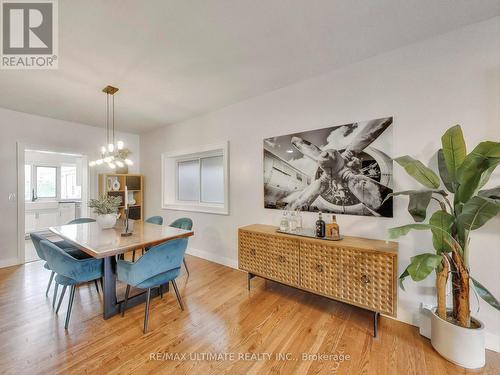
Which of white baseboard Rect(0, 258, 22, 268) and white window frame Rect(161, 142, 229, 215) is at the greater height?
white window frame Rect(161, 142, 229, 215)

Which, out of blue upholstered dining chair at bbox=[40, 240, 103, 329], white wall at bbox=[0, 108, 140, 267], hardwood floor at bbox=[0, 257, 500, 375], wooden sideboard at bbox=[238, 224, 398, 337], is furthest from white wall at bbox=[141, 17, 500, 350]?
white wall at bbox=[0, 108, 140, 267]

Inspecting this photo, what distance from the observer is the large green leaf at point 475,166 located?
1288 mm

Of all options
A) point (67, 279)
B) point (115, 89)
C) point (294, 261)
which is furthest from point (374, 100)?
point (67, 279)

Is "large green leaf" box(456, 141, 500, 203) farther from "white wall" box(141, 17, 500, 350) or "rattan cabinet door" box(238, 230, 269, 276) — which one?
"rattan cabinet door" box(238, 230, 269, 276)

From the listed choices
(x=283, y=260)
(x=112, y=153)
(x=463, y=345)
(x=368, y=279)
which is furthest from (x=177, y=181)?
(x=463, y=345)

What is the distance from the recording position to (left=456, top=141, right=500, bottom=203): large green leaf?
129 centimetres

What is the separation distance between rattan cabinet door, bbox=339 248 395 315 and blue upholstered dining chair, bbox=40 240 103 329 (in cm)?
238

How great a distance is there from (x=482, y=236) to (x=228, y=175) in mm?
2847

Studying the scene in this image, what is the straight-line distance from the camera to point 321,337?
182cm

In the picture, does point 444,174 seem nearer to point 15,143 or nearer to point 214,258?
point 214,258

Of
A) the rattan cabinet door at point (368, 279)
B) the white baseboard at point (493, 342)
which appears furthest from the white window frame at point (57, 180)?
the white baseboard at point (493, 342)

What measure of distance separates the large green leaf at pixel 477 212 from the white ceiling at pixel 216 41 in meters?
1.45

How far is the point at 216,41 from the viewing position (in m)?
1.89

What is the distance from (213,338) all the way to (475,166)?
2.32m
